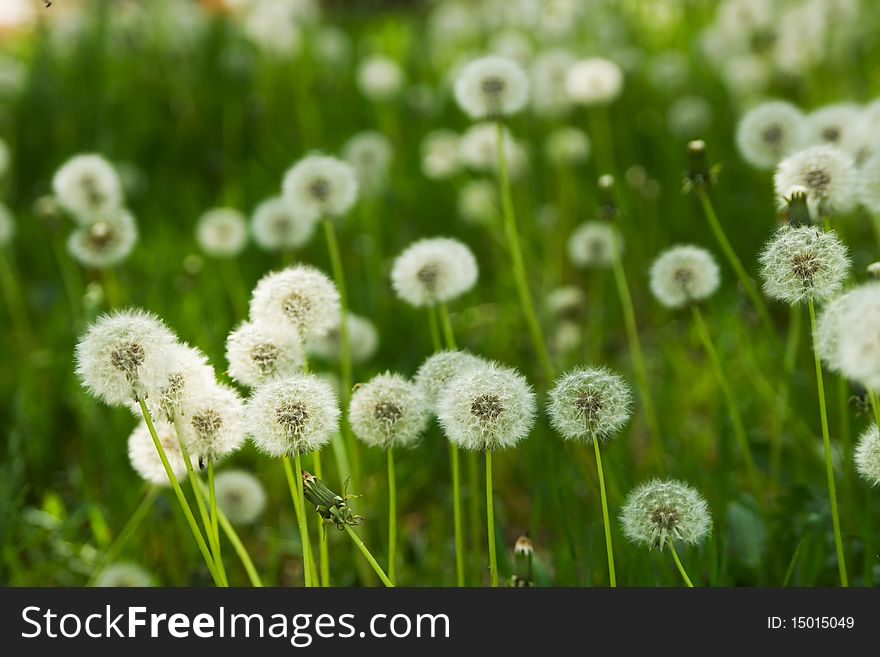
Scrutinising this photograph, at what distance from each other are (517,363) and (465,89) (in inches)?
36.9

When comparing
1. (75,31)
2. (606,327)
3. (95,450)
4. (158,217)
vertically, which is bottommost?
(95,450)

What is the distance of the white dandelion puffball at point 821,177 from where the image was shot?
6.33 feet

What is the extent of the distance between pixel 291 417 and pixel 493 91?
135cm

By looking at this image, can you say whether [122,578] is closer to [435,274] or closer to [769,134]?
[435,274]

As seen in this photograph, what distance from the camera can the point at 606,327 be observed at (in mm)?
3535

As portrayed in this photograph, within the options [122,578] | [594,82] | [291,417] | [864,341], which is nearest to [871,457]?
[864,341]

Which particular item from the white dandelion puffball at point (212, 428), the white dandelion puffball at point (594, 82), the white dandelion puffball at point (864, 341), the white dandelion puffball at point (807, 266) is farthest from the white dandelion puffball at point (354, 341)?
the white dandelion puffball at point (864, 341)

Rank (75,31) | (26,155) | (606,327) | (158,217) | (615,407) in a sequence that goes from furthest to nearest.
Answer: (75,31), (26,155), (158,217), (606,327), (615,407)

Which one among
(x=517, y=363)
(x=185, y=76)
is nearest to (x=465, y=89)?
(x=517, y=363)

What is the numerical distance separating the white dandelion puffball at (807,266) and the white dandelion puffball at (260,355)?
2.84 ft

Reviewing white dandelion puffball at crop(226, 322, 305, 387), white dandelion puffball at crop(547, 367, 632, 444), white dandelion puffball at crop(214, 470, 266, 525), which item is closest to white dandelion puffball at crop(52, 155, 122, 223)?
white dandelion puffball at crop(214, 470, 266, 525)

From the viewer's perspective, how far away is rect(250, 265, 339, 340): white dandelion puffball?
1.76 meters

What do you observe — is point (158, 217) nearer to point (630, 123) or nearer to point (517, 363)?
point (517, 363)

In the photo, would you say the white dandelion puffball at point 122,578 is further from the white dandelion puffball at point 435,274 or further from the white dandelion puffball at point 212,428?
the white dandelion puffball at point 435,274
